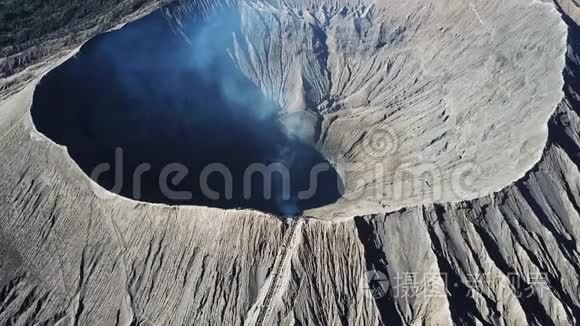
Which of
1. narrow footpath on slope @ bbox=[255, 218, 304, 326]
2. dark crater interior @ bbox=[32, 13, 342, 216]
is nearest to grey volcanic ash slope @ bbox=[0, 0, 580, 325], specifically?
narrow footpath on slope @ bbox=[255, 218, 304, 326]

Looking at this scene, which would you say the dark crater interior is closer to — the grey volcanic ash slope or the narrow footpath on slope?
the grey volcanic ash slope

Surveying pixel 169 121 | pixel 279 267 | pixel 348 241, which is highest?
pixel 169 121

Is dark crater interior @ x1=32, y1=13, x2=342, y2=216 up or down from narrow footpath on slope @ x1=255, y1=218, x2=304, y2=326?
up

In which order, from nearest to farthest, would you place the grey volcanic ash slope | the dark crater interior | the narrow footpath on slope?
the narrow footpath on slope, the grey volcanic ash slope, the dark crater interior

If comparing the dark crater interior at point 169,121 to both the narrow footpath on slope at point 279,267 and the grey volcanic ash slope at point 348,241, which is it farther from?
the narrow footpath on slope at point 279,267

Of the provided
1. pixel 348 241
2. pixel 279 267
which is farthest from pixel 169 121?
pixel 348 241

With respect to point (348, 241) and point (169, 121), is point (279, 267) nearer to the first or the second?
point (348, 241)

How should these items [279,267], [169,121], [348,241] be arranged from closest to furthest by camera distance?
[279,267]
[348,241]
[169,121]

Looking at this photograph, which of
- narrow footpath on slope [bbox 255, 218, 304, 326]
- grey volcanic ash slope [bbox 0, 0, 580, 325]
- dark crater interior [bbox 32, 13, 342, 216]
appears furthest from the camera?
dark crater interior [bbox 32, 13, 342, 216]

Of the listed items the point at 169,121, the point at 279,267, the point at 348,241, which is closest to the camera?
the point at 279,267

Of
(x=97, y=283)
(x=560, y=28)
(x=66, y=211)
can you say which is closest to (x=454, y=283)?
(x=97, y=283)
